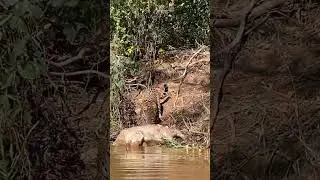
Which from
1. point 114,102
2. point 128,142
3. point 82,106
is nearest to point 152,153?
point 128,142

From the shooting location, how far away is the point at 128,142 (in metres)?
10.1

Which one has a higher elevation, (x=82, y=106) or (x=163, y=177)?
(x=82, y=106)

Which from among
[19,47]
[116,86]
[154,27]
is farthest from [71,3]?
[154,27]

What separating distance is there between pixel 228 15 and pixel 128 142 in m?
8.12

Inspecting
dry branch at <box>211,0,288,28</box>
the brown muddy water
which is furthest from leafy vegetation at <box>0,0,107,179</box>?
the brown muddy water

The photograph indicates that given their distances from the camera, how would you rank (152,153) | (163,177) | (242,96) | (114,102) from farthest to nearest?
(114,102), (152,153), (163,177), (242,96)

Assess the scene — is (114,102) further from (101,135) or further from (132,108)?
(101,135)

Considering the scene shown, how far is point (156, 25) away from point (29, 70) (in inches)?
386

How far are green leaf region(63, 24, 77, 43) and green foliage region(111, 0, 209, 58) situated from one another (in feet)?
30.6

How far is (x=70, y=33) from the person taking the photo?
7.06 ft

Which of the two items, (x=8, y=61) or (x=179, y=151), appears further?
(x=179, y=151)

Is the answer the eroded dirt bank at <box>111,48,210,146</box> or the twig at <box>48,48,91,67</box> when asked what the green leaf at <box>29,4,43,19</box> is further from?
the eroded dirt bank at <box>111,48,210,146</box>

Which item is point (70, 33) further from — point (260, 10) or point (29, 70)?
point (260, 10)

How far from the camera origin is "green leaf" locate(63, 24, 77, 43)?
7.04 ft
